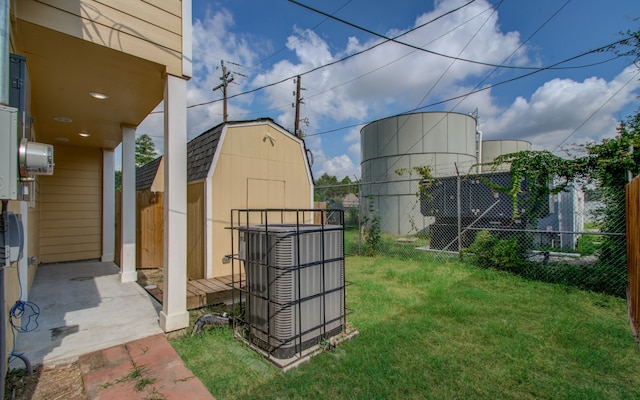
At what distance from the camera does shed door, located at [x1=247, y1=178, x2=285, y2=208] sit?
4.82m

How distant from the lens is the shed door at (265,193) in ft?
15.8

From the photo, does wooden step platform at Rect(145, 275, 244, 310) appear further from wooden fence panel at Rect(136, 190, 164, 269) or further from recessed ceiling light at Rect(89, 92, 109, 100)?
recessed ceiling light at Rect(89, 92, 109, 100)

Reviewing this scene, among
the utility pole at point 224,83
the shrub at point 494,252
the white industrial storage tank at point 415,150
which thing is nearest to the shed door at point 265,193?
the shrub at point 494,252

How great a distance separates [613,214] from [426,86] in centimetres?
722

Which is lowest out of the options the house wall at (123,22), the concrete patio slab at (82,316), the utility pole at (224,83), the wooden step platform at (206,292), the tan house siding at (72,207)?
the concrete patio slab at (82,316)

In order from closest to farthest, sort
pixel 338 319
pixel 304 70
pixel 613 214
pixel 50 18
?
pixel 50 18
pixel 338 319
pixel 613 214
pixel 304 70

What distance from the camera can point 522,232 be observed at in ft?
17.5

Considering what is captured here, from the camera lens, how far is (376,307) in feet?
12.2

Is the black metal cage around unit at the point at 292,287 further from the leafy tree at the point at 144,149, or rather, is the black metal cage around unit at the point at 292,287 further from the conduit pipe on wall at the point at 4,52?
the leafy tree at the point at 144,149

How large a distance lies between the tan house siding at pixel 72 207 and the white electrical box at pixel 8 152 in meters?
6.22

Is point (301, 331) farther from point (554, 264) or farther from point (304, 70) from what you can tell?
point (304, 70)

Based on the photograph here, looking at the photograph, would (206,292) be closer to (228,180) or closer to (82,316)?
(82,316)

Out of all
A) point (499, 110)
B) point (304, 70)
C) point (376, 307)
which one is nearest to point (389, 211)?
point (499, 110)

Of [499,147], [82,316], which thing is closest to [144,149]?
[82,316]
